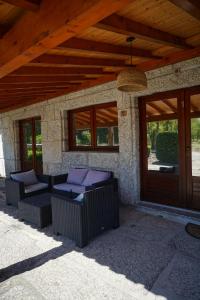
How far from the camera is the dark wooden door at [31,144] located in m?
7.93

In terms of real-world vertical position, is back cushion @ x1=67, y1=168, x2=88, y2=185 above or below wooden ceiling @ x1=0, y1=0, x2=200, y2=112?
below

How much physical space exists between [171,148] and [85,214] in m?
2.22

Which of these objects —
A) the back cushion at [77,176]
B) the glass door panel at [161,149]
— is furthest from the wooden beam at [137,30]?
the back cushion at [77,176]

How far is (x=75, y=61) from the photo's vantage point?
3.51m

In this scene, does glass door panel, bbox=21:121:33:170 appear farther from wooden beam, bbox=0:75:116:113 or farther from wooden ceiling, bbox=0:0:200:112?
wooden ceiling, bbox=0:0:200:112

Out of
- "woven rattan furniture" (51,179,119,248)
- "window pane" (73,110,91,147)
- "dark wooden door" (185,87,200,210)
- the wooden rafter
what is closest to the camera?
"woven rattan furniture" (51,179,119,248)

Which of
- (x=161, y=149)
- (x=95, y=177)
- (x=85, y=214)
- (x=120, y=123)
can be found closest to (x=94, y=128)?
(x=120, y=123)

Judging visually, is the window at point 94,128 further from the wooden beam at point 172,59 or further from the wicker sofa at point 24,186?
the wicker sofa at point 24,186

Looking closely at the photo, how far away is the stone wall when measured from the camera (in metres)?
4.07

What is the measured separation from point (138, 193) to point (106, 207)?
1.48 m

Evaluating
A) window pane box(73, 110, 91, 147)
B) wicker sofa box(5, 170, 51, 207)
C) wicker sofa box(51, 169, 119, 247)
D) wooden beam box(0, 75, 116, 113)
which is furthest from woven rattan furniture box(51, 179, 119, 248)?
window pane box(73, 110, 91, 147)

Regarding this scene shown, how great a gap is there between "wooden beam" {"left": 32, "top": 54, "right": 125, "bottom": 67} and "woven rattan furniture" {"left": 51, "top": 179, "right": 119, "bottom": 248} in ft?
6.54

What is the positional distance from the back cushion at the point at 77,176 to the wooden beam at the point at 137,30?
3.23 metres

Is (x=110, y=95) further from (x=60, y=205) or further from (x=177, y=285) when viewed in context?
(x=177, y=285)
